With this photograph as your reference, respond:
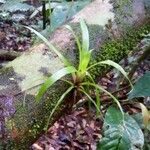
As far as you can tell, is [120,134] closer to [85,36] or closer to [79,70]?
[79,70]

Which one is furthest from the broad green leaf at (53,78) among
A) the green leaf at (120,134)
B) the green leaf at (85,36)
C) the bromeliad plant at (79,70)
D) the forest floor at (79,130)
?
the forest floor at (79,130)

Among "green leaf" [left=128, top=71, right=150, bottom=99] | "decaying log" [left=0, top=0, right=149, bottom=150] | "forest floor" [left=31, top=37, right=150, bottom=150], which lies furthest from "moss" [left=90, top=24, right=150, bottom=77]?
"forest floor" [left=31, top=37, right=150, bottom=150]

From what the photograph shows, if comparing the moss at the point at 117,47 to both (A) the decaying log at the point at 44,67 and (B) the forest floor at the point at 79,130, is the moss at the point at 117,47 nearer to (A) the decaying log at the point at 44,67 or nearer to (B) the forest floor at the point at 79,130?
(A) the decaying log at the point at 44,67

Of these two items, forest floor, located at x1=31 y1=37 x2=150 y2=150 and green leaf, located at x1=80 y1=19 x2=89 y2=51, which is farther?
forest floor, located at x1=31 y1=37 x2=150 y2=150

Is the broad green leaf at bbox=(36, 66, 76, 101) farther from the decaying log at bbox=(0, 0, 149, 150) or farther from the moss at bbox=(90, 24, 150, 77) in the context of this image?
the moss at bbox=(90, 24, 150, 77)

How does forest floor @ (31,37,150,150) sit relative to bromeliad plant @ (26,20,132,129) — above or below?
below
